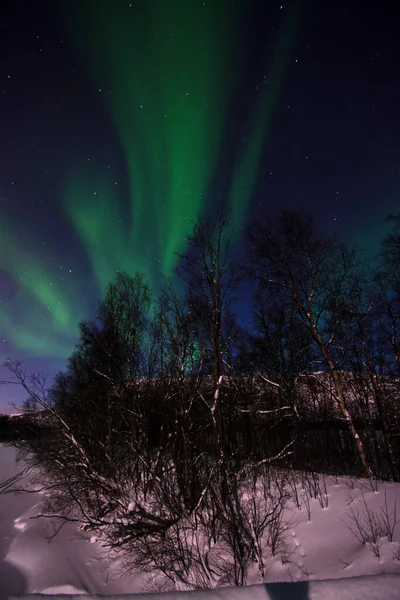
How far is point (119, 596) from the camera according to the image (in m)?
3.03

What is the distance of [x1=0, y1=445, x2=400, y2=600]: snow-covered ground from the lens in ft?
15.6

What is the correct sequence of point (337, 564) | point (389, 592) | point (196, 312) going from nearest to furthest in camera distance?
1. point (389, 592)
2. point (337, 564)
3. point (196, 312)

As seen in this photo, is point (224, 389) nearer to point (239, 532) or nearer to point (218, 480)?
point (218, 480)

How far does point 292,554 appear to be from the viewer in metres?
5.74

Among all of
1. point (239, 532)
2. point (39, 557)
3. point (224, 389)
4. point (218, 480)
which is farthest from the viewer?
point (224, 389)

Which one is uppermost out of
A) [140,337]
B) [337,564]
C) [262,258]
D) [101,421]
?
[262,258]

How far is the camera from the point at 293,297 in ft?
34.9

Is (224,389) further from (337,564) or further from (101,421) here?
(337,564)

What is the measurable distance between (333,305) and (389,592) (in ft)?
29.6

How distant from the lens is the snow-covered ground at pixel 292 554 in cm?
475

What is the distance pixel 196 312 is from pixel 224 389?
6860 millimetres

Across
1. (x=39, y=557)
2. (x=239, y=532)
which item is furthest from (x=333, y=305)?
(x=39, y=557)

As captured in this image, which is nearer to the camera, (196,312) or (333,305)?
(196,312)

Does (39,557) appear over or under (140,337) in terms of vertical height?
under
